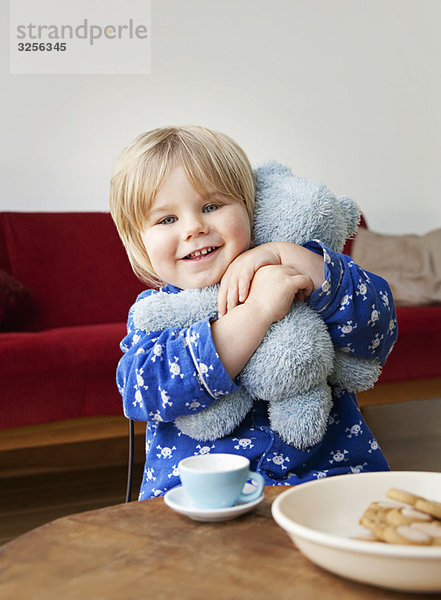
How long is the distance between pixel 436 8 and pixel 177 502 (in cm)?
363

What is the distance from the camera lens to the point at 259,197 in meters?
0.97

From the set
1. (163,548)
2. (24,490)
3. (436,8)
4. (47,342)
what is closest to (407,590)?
(163,548)

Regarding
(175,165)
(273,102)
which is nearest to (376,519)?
(175,165)

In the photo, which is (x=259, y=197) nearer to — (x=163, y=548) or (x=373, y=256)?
(x=163, y=548)

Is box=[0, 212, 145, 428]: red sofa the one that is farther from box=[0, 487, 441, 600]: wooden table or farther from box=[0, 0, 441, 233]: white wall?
box=[0, 487, 441, 600]: wooden table

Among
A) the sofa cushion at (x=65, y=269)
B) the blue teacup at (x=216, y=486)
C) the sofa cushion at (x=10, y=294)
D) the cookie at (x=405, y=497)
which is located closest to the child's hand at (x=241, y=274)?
the blue teacup at (x=216, y=486)

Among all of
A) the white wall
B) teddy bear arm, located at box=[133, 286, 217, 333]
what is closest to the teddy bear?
teddy bear arm, located at box=[133, 286, 217, 333]

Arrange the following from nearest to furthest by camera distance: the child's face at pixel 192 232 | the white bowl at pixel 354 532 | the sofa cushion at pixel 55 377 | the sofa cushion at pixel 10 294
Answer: the white bowl at pixel 354 532 → the child's face at pixel 192 232 → the sofa cushion at pixel 55 377 → the sofa cushion at pixel 10 294

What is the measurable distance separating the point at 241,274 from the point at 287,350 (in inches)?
4.8

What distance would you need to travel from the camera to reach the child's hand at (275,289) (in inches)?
33.1

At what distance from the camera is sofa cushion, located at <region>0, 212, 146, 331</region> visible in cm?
257

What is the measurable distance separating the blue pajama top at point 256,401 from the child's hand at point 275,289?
0.11 ft

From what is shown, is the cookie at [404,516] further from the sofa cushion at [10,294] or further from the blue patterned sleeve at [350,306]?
the sofa cushion at [10,294]

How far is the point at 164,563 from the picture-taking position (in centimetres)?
54
